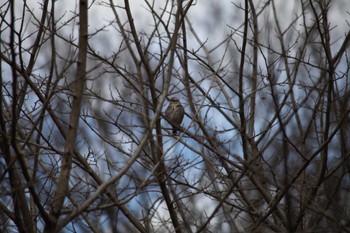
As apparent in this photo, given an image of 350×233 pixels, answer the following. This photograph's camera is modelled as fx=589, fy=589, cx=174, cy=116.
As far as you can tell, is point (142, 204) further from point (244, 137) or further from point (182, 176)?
point (244, 137)

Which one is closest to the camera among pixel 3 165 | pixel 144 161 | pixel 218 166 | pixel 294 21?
pixel 3 165

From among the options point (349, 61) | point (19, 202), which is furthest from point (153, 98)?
point (349, 61)

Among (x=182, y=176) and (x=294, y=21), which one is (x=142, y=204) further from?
(x=294, y=21)

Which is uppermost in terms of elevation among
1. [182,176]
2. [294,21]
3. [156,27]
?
[294,21]

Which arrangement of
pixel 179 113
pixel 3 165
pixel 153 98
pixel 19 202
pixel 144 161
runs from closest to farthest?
Result: pixel 3 165
pixel 19 202
pixel 153 98
pixel 144 161
pixel 179 113

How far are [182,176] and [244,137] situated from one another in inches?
Result: 26.6

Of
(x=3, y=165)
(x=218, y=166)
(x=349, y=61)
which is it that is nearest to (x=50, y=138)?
(x=3, y=165)

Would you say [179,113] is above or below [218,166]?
above

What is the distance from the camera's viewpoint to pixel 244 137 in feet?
16.2

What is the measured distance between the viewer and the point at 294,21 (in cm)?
554

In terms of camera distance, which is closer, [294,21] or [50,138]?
[50,138]

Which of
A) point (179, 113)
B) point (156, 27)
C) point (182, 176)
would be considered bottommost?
point (182, 176)

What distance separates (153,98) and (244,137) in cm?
112

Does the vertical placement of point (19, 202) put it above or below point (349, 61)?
below
